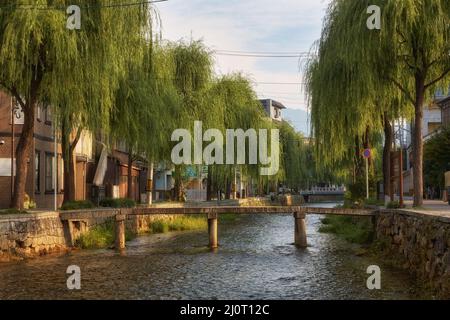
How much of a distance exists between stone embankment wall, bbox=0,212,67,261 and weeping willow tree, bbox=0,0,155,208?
121cm

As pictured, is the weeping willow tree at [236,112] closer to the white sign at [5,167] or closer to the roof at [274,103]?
the white sign at [5,167]

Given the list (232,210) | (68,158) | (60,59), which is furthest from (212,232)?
(60,59)

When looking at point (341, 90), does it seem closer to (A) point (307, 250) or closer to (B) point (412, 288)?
(A) point (307, 250)

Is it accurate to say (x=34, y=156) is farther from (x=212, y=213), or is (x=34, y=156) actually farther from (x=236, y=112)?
(x=236, y=112)

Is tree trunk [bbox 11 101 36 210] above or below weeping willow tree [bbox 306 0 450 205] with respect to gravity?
below

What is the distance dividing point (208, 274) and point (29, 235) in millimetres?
5632

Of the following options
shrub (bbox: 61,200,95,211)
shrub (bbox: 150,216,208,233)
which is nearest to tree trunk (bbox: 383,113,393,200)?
shrub (bbox: 150,216,208,233)

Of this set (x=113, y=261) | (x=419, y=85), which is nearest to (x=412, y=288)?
(x=419, y=85)

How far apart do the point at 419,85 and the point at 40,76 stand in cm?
1140

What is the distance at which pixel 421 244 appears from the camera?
1341cm

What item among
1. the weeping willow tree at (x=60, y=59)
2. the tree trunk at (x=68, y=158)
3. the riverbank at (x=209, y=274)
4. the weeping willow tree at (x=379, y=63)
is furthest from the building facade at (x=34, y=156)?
the weeping willow tree at (x=379, y=63)

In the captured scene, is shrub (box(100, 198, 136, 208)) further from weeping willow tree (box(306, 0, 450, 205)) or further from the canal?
weeping willow tree (box(306, 0, 450, 205))

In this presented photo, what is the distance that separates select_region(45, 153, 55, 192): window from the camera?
28859mm

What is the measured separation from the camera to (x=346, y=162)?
36562 mm
